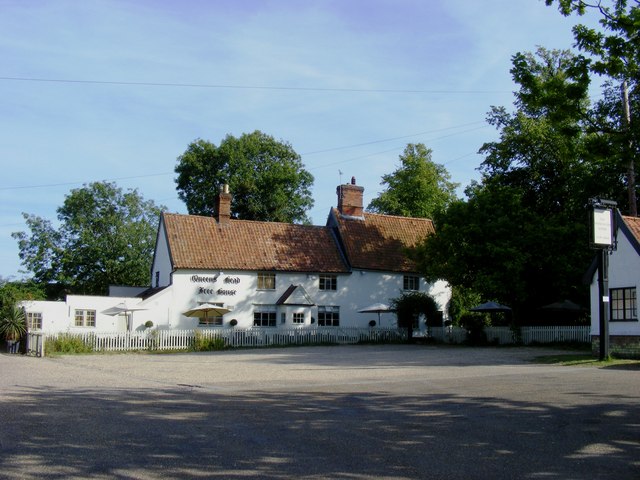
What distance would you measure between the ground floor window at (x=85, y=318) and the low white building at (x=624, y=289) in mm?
25468

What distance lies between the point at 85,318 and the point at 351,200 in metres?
19.0

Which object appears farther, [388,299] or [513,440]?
[388,299]

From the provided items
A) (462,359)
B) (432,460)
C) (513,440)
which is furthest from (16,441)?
(462,359)

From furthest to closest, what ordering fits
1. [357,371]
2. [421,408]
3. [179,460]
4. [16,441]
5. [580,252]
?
[580,252] < [357,371] < [421,408] < [16,441] < [179,460]

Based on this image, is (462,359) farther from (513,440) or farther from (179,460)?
(179,460)

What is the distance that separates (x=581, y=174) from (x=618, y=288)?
16066mm

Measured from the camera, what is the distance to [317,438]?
9.18 meters

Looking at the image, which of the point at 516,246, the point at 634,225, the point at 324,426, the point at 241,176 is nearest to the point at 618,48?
the point at 324,426

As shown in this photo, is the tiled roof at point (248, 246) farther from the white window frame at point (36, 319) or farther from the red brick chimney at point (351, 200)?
the white window frame at point (36, 319)

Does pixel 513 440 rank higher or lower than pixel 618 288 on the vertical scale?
lower

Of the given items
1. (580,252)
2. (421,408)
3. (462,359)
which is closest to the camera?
(421,408)

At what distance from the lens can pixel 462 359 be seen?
2483 cm

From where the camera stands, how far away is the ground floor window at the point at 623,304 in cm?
2528

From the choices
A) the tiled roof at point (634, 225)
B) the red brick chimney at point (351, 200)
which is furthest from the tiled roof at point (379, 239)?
the tiled roof at point (634, 225)
